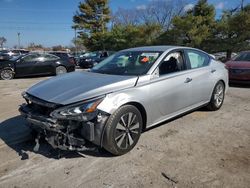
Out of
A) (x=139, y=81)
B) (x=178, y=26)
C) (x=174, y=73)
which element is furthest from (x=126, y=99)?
(x=178, y=26)

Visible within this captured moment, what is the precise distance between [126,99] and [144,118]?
0.56 meters

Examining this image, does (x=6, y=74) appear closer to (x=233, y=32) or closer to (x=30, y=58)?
(x=30, y=58)

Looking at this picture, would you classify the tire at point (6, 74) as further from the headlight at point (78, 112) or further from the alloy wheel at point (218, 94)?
the headlight at point (78, 112)

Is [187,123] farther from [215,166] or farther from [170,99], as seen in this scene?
[215,166]

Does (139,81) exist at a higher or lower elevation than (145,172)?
higher

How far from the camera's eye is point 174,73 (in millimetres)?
4508

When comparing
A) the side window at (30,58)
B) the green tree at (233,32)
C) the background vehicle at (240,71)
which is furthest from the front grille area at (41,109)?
the green tree at (233,32)

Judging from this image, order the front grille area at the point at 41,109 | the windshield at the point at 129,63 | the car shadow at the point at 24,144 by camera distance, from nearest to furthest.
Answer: the front grille area at the point at 41,109 < the car shadow at the point at 24,144 < the windshield at the point at 129,63

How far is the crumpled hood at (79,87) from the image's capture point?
3434mm

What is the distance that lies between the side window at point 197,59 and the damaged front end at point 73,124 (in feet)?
7.82

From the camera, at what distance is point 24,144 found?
416 cm

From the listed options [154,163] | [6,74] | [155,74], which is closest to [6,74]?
[6,74]

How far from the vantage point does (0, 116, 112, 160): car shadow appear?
12.2 ft

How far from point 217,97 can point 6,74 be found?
1063 centimetres
